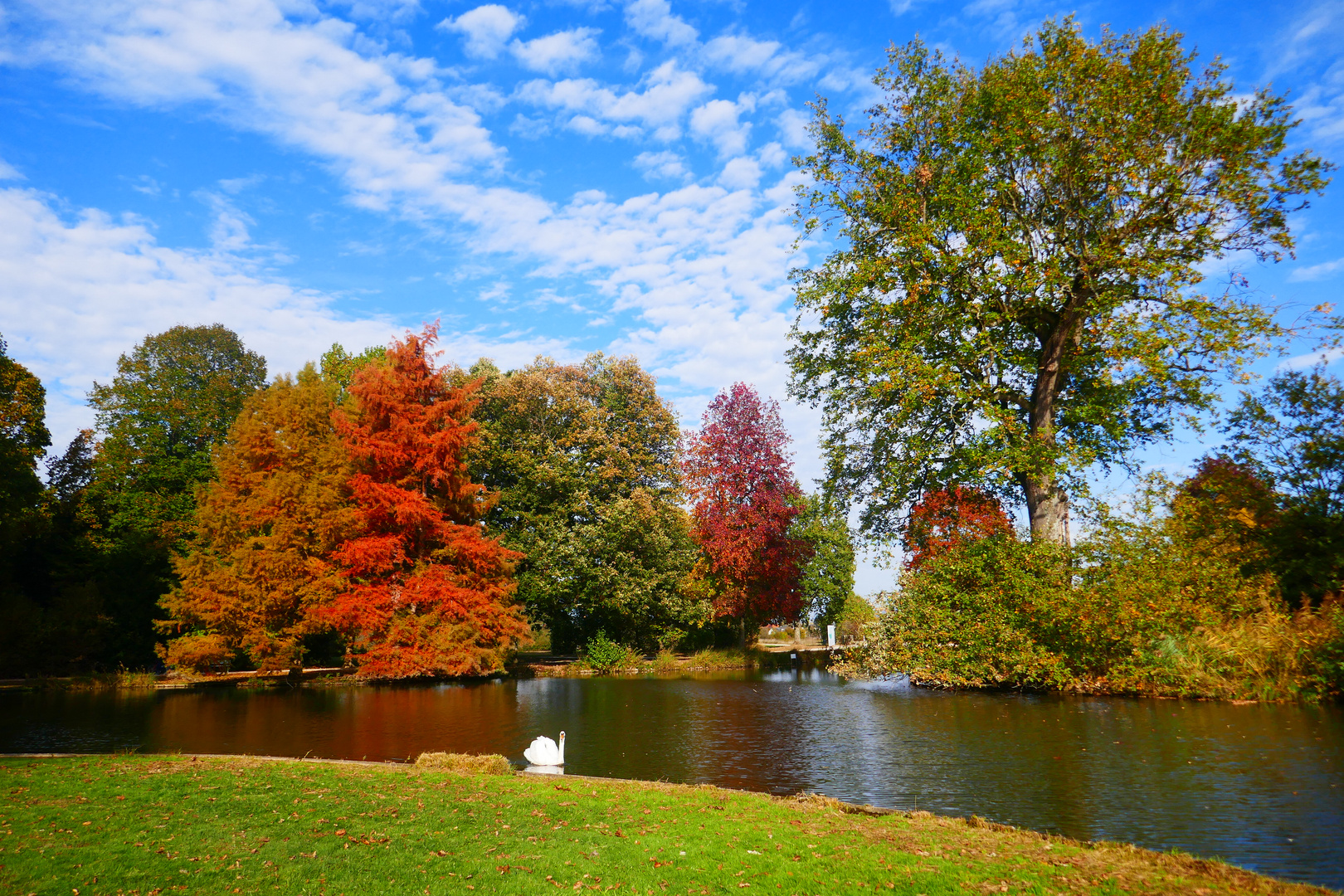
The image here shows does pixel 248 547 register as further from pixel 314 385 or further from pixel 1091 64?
pixel 1091 64

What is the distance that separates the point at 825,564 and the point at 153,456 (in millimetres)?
36287

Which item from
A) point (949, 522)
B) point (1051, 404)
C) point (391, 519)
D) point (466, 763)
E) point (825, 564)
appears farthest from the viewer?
point (825, 564)

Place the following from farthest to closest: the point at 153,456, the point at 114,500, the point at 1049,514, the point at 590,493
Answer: the point at 590,493 < the point at 153,456 < the point at 114,500 < the point at 1049,514

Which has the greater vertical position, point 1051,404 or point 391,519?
point 1051,404

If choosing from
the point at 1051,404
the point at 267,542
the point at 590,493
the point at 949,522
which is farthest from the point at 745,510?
the point at 267,542

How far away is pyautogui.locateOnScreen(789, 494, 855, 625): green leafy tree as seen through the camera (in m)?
41.8

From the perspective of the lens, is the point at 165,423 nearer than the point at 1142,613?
No

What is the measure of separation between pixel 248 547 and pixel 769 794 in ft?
83.2

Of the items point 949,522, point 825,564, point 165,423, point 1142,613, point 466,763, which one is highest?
point 165,423

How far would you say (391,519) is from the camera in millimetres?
29297

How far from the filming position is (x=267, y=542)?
28.1m

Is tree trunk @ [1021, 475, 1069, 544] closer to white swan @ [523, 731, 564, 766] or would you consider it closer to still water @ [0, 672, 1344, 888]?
still water @ [0, 672, 1344, 888]

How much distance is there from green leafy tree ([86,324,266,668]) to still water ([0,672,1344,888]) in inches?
355

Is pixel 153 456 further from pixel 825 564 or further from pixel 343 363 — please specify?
pixel 825 564
